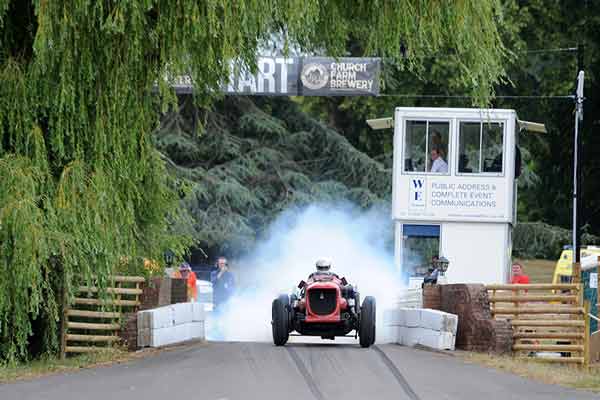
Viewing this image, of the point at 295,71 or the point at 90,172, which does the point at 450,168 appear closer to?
the point at 295,71

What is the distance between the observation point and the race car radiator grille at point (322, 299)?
22516 millimetres

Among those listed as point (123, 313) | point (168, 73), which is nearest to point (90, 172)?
point (168, 73)

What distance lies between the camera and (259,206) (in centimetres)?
4466

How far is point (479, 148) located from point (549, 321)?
1412 centimetres

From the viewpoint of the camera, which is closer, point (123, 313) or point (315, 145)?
point (123, 313)

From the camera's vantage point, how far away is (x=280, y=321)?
2191 centimetres

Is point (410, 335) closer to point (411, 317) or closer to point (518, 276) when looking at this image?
point (411, 317)

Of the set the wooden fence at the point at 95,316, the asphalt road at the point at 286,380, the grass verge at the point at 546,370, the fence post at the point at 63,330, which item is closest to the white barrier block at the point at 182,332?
the wooden fence at the point at 95,316

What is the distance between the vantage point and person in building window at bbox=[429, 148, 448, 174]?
113 ft

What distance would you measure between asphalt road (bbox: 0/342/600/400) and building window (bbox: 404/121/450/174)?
14.9m

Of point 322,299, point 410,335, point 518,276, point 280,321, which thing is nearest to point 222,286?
point 518,276

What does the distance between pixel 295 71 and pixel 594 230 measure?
21.9m

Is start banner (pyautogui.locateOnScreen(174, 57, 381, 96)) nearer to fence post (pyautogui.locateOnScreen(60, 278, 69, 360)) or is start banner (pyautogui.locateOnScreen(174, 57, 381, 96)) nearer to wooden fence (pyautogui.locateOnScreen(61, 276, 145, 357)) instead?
wooden fence (pyautogui.locateOnScreen(61, 276, 145, 357))

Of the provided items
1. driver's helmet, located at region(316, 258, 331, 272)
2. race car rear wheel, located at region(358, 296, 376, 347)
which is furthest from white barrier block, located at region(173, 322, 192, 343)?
race car rear wheel, located at region(358, 296, 376, 347)
